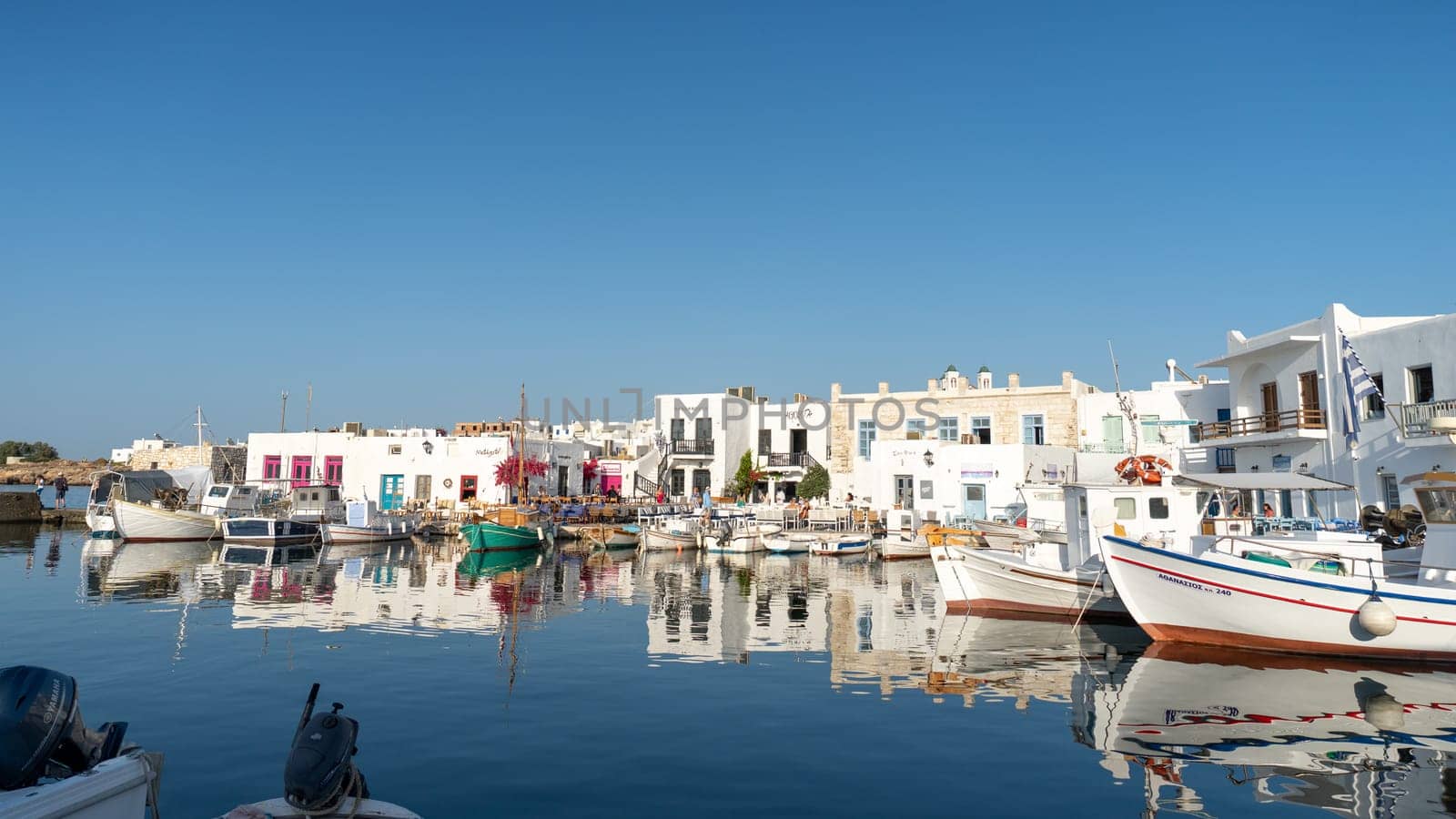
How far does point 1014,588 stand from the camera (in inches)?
809

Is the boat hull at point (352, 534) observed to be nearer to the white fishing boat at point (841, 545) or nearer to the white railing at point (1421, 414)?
the white fishing boat at point (841, 545)

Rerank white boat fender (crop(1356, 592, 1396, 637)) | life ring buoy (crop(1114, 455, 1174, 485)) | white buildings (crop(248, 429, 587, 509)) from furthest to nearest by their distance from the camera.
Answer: white buildings (crop(248, 429, 587, 509)) → life ring buoy (crop(1114, 455, 1174, 485)) → white boat fender (crop(1356, 592, 1396, 637))

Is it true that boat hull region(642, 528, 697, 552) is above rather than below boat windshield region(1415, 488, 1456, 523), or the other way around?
below

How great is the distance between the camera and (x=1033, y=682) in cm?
1379

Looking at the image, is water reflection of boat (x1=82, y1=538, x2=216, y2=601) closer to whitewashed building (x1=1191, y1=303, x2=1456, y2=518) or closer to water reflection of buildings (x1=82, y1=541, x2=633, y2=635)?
water reflection of buildings (x1=82, y1=541, x2=633, y2=635)

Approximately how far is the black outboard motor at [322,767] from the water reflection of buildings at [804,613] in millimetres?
8702

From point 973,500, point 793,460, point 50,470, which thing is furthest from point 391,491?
point 50,470

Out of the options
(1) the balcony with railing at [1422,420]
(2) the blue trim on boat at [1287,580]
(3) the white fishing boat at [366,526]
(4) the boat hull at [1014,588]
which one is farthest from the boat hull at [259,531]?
(1) the balcony with railing at [1422,420]

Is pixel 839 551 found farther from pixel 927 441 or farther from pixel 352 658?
pixel 352 658

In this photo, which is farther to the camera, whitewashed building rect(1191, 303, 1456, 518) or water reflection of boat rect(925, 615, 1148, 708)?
whitewashed building rect(1191, 303, 1456, 518)

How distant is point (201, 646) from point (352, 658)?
10.6 feet

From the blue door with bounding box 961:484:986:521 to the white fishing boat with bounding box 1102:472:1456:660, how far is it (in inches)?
878

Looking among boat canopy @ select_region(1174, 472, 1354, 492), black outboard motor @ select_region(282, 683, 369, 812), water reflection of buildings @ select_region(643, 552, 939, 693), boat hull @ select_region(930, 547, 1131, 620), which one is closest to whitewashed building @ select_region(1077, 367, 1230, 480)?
water reflection of buildings @ select_region(643, 552, 939, 693)

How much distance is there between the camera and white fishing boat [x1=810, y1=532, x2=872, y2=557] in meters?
36.3
